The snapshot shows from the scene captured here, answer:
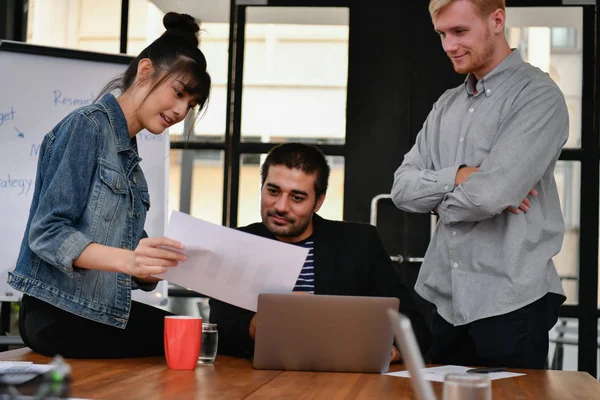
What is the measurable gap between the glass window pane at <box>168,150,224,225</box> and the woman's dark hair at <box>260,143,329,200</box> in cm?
88

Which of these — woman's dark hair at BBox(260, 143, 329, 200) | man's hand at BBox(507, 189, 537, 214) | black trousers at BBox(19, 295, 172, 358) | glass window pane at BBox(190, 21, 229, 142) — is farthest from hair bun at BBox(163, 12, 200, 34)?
glass window pane at BBox(190, 21, 229, 142)

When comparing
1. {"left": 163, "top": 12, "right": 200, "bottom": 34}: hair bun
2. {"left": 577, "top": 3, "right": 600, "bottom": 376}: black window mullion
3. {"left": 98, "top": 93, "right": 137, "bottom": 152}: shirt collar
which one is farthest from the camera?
{"left": 577, "top": 3, "right": 600, "bottom": 376}: black window mullion

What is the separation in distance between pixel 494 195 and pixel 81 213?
970 mm

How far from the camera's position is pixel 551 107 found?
1.96m

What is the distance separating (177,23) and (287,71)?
4.05 feet

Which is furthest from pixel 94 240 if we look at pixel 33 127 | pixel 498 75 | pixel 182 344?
pixel 33 127

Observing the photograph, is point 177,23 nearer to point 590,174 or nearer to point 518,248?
point 518,248

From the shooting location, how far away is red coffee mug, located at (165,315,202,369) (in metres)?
1.53

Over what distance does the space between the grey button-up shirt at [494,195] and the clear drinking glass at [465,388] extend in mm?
1040

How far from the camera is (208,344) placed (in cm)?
164

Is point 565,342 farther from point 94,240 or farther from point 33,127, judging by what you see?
point 33,127

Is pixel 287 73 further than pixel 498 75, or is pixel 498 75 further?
pixel 287 73

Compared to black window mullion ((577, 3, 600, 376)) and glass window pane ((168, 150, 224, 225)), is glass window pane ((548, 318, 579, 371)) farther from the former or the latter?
glass window pane ((168, 150, 224, 225))

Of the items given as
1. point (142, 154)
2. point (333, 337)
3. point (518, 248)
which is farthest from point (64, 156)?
point (142, 154)
